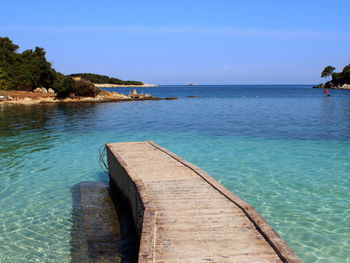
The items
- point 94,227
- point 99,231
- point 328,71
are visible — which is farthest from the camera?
point 328,71

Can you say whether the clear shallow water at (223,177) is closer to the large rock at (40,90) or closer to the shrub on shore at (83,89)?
the shrub on shore at (83,89)

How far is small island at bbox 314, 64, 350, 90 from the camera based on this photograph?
13819 centimetres

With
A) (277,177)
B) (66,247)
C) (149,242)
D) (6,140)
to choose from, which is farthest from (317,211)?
(6,140)

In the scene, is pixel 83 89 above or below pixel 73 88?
below

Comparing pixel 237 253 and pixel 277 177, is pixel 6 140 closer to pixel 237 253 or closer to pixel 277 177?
pixel 277 177

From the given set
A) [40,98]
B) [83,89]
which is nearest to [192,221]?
[40,98]

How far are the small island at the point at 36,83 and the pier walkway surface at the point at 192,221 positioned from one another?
54.0m

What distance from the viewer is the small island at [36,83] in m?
62.1

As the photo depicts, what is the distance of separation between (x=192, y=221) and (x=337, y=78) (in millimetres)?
162194

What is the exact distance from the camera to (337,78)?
488ft

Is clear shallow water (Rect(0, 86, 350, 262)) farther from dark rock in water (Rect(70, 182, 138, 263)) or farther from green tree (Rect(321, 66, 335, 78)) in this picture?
green tree (Rect(321, 66, 335, 78))

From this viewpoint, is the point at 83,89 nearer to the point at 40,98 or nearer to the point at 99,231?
the point at 40,98

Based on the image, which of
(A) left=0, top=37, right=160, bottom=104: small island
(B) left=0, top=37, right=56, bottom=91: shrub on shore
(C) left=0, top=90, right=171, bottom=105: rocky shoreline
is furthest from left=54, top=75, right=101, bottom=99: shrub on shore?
(B) left=0, top=37, right=56, bottom=91: shrub on shore

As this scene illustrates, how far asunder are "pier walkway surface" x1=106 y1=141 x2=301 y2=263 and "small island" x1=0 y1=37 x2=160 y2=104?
54032 mm
